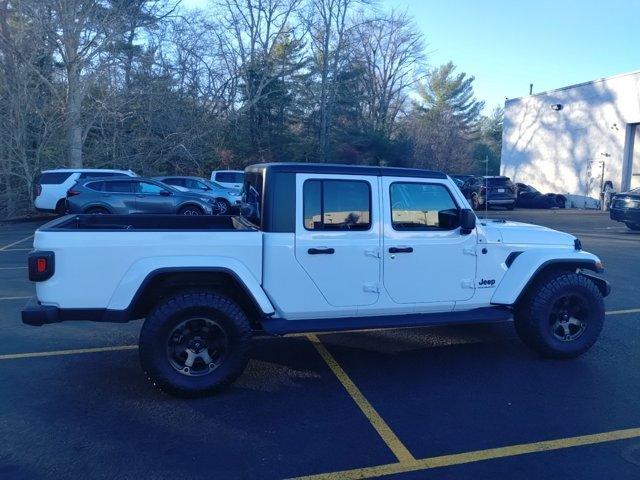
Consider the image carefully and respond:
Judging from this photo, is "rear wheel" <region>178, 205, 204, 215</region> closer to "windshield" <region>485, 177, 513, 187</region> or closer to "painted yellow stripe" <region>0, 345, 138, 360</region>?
"painted yellow stripe" <region>0, 345, 138, 360</region>

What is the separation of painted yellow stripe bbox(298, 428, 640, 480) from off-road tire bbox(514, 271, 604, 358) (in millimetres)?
1434

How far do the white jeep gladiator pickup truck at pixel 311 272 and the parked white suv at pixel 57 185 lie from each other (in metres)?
14.4

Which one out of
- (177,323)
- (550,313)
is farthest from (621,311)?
(177,323)

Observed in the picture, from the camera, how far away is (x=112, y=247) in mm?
4262

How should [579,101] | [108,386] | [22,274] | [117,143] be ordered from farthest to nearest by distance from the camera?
[579,101] < [117,143] < [22,274] < [108,386]

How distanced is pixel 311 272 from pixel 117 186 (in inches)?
518

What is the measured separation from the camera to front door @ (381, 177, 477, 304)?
4879 mm

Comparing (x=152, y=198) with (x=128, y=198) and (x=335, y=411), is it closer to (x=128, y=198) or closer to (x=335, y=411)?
(x=128, y=198)

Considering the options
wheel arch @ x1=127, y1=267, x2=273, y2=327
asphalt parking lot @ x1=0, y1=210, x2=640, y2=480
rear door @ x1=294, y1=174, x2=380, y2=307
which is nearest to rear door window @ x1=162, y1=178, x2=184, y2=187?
asphalt parking lot @ x1=0, y1=210, x2=640, y2=480

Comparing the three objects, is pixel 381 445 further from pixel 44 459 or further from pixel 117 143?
pixel 117 143

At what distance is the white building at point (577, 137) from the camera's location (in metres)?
28.2

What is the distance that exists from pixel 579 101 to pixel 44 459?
33677 mm

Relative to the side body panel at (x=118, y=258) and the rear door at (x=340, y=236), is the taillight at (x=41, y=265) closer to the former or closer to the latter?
the side body panel at (x=118, y=258)

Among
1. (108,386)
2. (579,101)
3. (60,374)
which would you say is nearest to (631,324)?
(108,386)
